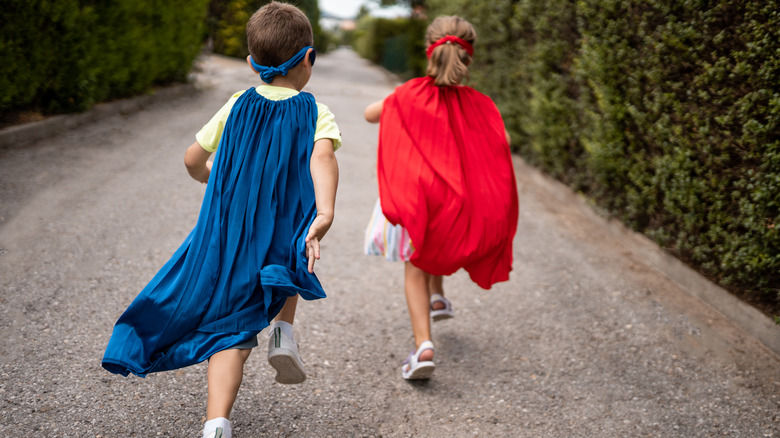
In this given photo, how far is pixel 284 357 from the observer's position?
89.0 inches

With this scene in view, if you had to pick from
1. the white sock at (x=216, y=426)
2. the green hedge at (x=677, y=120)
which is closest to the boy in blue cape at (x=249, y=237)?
the white sock at (x=216, y=426)

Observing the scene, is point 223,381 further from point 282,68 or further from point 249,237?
point 282,68

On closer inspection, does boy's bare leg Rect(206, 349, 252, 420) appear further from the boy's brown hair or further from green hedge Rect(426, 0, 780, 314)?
green hedge Rect(426, 0, 780, 314)

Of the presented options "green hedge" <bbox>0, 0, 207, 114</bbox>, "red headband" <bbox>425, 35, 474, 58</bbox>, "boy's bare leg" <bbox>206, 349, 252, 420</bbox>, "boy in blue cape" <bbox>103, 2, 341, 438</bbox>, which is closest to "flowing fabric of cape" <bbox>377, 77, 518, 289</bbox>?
"red headband" <bbox>425, 35, 474, 58</bbox>

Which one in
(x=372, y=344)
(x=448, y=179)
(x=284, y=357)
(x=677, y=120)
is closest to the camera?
(x=284, y=357)

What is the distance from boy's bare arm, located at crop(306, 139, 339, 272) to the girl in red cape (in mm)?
843

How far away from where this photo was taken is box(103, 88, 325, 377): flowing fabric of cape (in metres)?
2.15

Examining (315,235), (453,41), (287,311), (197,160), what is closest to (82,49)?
(453,41)

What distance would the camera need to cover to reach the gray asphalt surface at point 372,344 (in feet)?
8.92

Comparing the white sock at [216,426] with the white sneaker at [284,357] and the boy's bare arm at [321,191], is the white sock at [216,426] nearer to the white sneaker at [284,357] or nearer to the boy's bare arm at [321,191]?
the white sneaker at [284,357]

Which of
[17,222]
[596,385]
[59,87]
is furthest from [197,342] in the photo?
[59,87]

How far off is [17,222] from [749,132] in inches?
195

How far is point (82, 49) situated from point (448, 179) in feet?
18.4

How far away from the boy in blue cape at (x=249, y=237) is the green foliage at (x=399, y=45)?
15.0 meters
